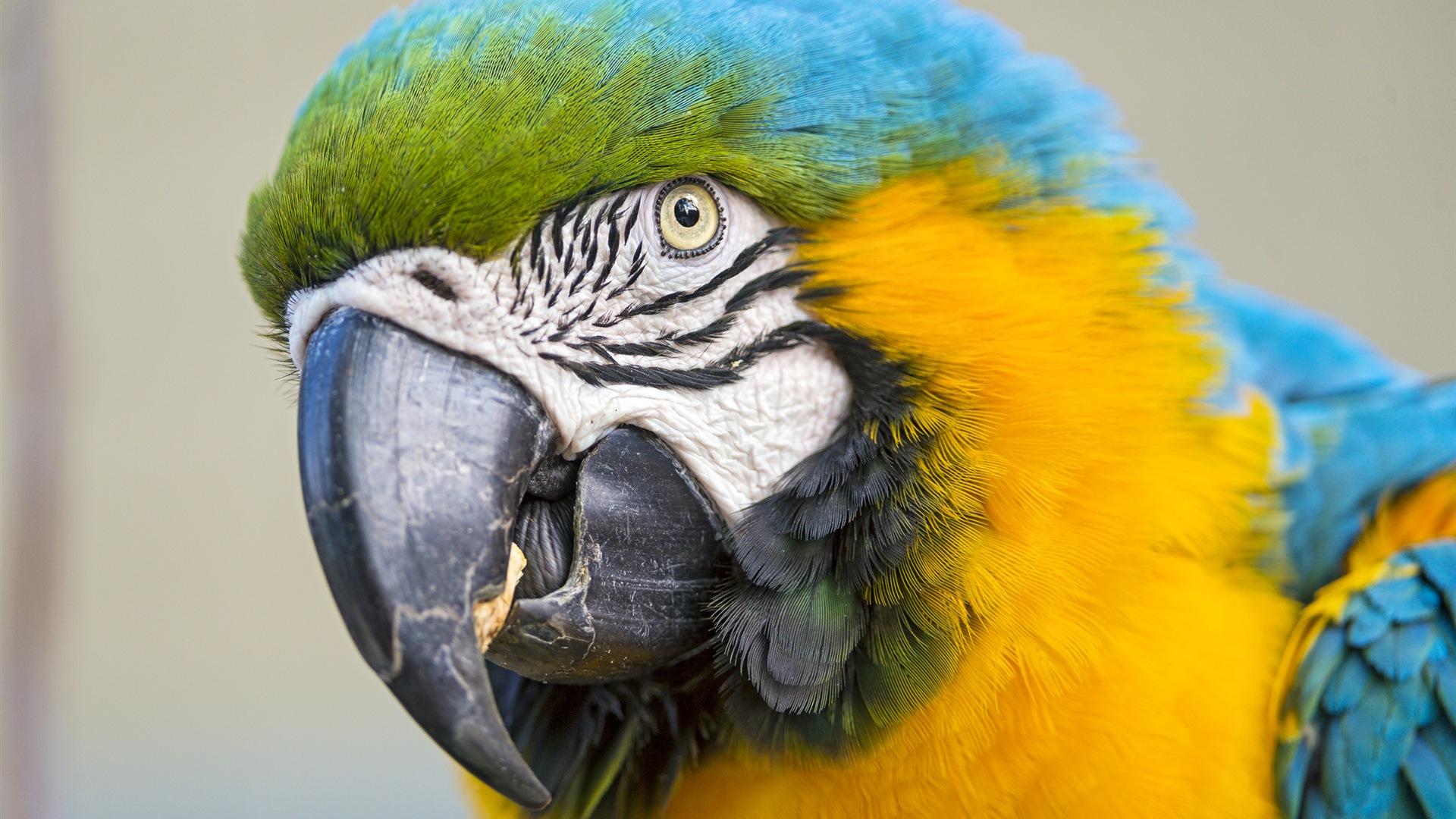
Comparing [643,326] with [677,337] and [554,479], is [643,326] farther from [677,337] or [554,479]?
[554,479]

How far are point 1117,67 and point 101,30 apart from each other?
10.4 feet

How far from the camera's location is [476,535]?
0.79 metres

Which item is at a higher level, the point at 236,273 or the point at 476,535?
the point at 236,273

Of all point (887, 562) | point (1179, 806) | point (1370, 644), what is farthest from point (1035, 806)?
point (1370, 644)

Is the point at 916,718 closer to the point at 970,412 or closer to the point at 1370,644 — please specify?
the point at 970,412

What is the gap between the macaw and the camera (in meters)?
0.82

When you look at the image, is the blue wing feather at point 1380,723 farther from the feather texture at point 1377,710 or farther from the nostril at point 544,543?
the nostril at point 544,543

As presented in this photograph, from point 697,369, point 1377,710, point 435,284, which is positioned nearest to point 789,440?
point 697,369

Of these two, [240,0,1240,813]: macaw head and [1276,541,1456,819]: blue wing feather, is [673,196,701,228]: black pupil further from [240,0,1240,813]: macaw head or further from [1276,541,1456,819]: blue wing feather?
[1276,541,1456,819]: blue wing feather

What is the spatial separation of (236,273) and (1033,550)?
308 cm

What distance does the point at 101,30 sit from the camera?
9.99 ft

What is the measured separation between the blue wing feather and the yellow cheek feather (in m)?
0.05

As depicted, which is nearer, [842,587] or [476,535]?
[476,535]

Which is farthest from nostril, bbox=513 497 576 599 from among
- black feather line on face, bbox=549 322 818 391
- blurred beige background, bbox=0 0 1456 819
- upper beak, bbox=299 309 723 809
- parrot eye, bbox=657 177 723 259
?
blurred beige background, bbox=0 0 1456 819
